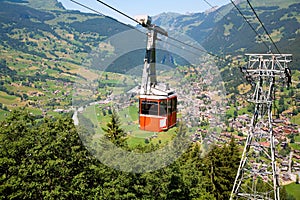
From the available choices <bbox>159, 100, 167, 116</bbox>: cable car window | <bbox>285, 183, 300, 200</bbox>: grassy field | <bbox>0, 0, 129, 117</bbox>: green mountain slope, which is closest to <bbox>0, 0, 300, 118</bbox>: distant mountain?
<bbox>0, 0, 129, 117</bbox>: green mountain slope

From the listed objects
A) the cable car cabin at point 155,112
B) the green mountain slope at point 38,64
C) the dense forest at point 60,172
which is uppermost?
the green mountain slope at point 38,64

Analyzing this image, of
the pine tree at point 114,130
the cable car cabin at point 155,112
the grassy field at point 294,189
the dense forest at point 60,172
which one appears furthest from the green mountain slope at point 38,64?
the cable car cabin at point 155,112

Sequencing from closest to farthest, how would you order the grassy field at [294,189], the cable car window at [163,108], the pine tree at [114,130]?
the cable car window at [163,108]
the pine tree at [114,130]
the grassy field at [294,189]

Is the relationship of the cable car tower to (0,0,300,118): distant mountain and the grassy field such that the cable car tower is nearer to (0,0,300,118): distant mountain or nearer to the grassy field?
the grassy field

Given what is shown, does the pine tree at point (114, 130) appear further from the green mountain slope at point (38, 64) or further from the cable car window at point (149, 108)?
the green mountain slope at point (38, 64)

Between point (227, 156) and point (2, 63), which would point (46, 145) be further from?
point (2, 63)
